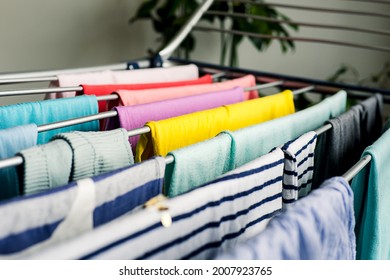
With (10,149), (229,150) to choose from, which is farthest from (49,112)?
(229,150)

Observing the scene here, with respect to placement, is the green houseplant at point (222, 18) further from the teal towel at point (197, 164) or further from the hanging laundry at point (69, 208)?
the hanging laundry at point (69, 208)

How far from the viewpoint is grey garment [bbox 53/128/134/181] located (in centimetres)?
53

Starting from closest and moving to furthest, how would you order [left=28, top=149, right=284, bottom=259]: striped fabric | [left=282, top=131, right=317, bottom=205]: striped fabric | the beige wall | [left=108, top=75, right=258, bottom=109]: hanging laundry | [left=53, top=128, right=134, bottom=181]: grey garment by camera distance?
[left=28, top=149, right=284, bottom=259]: striped fabric < [left=53, top=128, right=134, bottom=181]: grey garment < [left=282, top=131, right=317, bottom=205]: striped fabric < [left=108, top=75, right=258, bottom=109]: hanging laundry < the beige wall

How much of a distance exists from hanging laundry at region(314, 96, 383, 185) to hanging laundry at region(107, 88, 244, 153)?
178 millimetres

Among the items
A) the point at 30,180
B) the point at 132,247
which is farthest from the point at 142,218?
the point at 30,180

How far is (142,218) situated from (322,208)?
19 centimetres

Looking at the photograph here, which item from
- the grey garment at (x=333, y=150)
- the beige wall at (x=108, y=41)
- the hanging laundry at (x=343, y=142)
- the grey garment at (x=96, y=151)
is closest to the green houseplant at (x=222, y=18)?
the beige wall at (x=108, y=41)

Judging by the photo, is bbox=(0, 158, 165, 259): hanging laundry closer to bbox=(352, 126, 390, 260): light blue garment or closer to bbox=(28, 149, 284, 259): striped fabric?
bbox=(28, 149, 284, 259): striped fabric

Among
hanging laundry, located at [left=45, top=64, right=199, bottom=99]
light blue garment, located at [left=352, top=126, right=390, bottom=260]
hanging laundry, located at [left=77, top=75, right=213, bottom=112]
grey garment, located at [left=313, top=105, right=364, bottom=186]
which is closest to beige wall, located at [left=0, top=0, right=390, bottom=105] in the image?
hanging laundry, located at [left=45, top=64, right=199, bottom=99]

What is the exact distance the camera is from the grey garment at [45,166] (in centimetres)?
48

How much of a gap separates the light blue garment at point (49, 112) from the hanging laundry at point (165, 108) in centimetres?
4

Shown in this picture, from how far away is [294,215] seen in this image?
48 cm

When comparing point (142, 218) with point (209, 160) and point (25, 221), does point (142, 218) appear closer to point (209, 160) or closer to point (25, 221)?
point (25, 221)

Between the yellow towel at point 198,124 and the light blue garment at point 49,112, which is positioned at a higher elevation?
the light blue garment at point 49,112
